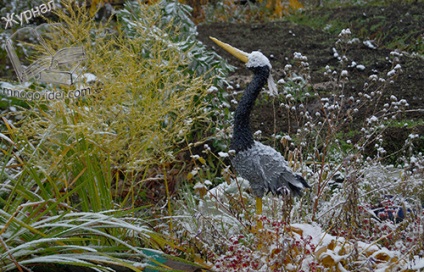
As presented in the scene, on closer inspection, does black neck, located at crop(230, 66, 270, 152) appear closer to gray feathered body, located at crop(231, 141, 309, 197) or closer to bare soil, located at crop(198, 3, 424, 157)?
gray feathered body, located at crop(231, 141, 309, 197)

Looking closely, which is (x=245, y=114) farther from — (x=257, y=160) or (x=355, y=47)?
(x=355, y=47)

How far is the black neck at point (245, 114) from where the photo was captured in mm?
2760

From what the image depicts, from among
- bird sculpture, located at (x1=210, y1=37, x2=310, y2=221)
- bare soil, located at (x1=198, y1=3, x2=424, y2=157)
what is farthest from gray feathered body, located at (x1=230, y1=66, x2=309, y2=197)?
bare soil, located at (x1=198, y1=3, x2=424, y2=157)

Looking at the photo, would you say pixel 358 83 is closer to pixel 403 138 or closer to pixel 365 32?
pixel 403 138

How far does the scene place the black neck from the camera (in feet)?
9.05

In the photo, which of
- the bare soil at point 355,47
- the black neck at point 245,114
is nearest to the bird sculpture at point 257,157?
the black neck at point 245,114

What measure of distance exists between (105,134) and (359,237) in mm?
1295

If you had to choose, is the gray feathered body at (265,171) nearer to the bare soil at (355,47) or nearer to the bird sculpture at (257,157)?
the bird sculpture at (257,157)

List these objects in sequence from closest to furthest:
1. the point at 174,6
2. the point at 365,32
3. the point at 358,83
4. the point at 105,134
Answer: the point at 105,134 < the point at 174,6 < the point at 358,83 < the point at 365,32

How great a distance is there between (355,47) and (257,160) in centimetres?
477

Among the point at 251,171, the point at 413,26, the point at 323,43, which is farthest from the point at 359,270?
the point at 413,26

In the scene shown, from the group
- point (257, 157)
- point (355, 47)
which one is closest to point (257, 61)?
point (257, 157)

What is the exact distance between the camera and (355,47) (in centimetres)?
713

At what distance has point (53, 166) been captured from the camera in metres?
2.79
